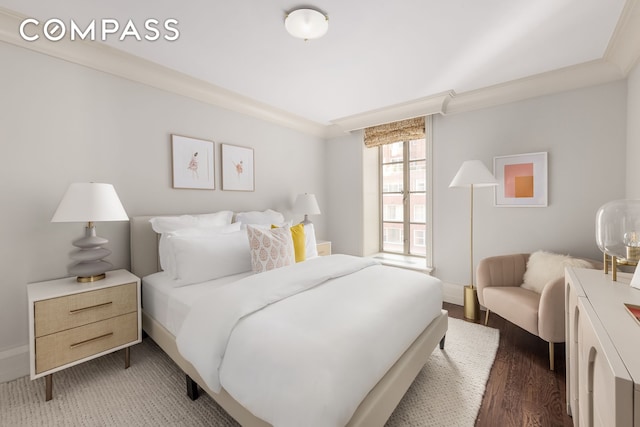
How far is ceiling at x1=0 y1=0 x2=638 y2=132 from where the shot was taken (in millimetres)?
1738

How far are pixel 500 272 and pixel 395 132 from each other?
2.16m

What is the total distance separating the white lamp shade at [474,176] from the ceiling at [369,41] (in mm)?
882

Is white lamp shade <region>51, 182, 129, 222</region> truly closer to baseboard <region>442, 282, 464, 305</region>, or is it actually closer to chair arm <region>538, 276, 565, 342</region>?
chair arm <region>538, 276, 565, 342</region>

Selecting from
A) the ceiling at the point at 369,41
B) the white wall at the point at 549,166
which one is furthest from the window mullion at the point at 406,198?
the ceiling at the point at 369,41

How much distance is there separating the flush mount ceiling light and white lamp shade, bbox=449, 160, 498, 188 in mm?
1909

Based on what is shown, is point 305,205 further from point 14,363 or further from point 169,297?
point 14,363

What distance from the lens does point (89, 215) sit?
5.97ft

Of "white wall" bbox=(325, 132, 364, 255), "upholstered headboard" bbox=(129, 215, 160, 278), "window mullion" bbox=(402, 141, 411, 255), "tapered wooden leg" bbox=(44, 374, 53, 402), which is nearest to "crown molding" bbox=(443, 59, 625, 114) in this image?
"window mullion" bbox=(402, 141, 411, 255)

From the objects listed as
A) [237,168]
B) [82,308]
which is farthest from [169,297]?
[237,168]

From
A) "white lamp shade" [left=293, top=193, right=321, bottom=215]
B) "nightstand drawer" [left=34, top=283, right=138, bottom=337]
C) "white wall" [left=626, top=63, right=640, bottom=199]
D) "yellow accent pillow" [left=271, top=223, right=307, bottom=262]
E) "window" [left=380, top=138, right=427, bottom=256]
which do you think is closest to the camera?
"nightstand drawer" [left=34, top=283, right=138, bottom=337]

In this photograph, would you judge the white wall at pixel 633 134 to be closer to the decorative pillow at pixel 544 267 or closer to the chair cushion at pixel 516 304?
the decorative pillow at pixel 544 267

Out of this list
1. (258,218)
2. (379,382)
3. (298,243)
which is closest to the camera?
(379,382)

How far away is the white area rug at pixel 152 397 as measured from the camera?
5.17 ft

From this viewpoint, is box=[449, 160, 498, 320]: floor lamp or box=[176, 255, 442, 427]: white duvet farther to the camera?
box=[449, 160, 498, 320]: floor lamp
